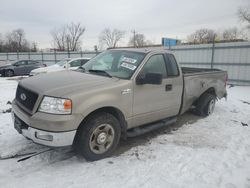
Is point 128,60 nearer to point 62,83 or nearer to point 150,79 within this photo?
point 150,79

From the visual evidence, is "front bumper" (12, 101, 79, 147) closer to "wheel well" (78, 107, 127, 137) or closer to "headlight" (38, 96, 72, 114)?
"headlight" (38, 96, 72, 114)

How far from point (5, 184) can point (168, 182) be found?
2133 mm

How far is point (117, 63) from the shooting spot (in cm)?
417

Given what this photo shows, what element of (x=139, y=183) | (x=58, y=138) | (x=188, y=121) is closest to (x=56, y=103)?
(x=58, y=138)

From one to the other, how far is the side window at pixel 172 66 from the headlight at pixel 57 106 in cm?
234

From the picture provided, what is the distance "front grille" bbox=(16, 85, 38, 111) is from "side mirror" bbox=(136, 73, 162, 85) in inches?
66.1

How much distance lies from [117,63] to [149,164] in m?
1.93

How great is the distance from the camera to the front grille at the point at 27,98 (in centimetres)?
314

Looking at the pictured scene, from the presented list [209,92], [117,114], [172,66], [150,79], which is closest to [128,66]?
[150,79]

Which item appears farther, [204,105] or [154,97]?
[204,105]

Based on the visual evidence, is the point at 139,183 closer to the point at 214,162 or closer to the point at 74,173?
the point at 74,173

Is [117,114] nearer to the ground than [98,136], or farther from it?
farther from it

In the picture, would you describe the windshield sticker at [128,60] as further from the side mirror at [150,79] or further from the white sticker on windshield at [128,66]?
the side mirror at [150,79]

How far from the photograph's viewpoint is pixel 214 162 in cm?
350
